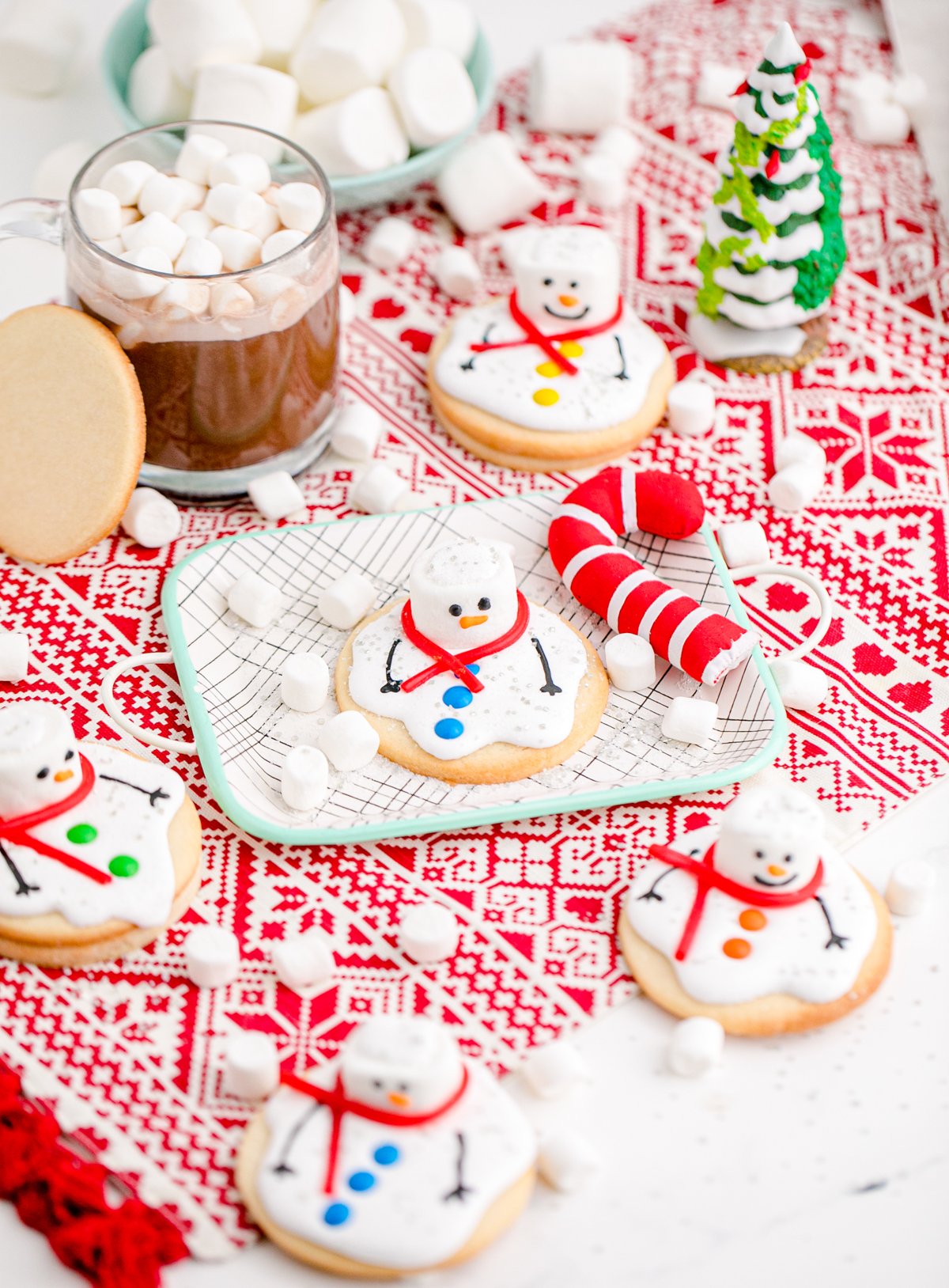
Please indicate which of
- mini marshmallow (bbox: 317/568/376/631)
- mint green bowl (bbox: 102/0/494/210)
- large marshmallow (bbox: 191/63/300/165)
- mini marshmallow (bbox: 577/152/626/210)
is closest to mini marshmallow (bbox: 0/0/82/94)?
mint green bowl (bbox: 102/0/494/210)

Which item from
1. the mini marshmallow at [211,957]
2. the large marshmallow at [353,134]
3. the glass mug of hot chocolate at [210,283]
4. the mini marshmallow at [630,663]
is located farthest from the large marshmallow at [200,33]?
the mini marshmallow at [211,957]

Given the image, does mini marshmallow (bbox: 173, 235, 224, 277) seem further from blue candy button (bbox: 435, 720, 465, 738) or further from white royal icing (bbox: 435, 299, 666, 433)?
blue candy button (bbox: 435, 720, 465, 738)

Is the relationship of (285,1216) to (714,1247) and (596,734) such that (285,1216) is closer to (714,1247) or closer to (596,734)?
(714,1247)

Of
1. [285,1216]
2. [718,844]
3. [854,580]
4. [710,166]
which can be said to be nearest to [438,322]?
[710,166]

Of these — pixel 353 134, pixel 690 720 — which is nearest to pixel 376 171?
pixel 353 134

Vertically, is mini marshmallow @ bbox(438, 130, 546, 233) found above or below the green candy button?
above
